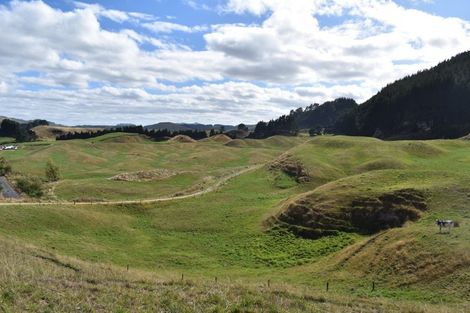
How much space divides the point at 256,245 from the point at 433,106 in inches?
6305

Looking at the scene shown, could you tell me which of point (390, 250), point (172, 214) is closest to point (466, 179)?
point (390, 250)

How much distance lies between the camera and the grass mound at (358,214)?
142ft

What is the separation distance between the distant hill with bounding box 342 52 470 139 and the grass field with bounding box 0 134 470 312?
85371 millimetres

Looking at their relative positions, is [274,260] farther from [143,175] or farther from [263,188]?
[143,175]

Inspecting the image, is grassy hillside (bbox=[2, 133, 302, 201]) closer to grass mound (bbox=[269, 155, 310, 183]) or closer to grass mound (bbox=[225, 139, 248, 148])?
grass mound (bbox=[225, 139, 248, 148])

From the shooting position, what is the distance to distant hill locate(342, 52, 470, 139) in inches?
6727

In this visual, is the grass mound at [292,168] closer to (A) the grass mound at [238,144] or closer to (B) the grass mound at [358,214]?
(B) the grass mound at [358,214]

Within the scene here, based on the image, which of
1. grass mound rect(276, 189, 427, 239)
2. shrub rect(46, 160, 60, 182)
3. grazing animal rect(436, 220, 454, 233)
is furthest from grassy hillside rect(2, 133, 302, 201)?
grazing animal rect(436, 220, 454, 233)

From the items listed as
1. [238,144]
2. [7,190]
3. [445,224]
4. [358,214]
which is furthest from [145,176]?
[238,144]

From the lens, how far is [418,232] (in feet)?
107

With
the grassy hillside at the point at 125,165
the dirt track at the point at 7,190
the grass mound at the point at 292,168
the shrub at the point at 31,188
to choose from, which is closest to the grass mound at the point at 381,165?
the grass mound at the point at 292,168

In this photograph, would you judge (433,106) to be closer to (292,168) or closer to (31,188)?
(292,168)

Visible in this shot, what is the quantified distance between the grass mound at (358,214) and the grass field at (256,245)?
0.84m

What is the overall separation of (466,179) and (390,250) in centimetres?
2117
